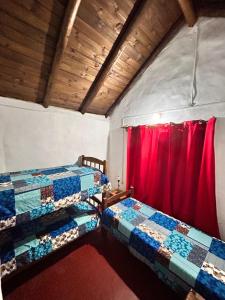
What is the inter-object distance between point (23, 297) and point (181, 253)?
1705 mm

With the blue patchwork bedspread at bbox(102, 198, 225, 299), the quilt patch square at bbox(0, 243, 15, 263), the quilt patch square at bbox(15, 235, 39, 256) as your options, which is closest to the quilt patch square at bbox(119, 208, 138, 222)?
the blue patchwork bedspread at bbox(102, 198, 225, 299)

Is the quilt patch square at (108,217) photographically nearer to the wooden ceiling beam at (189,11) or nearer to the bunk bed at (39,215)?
the bunk bed at (39,215)

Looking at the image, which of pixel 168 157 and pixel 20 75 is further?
pixel 168 157

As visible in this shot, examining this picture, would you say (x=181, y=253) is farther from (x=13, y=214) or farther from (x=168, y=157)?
(x=13, y=214)

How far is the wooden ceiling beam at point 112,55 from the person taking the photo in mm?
2082

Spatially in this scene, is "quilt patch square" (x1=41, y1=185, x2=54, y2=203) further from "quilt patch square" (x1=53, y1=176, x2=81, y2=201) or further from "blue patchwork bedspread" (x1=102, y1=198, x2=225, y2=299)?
"blue patchwork bedspread" (x1=102, y1=198, x2=225, y2=299)

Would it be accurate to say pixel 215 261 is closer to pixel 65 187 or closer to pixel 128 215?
pixel 128 215

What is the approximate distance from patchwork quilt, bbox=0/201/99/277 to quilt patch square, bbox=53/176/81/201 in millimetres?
485

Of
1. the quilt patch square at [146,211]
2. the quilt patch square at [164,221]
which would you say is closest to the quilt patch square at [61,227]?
the quilt patch square at [146,211]

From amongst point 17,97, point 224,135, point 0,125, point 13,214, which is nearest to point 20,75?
point 17,97

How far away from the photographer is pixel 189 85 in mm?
2467

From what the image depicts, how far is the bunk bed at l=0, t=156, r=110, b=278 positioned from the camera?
5.20 feet

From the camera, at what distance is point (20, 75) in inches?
87.3

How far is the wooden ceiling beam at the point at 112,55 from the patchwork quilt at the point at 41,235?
82.3 inches
